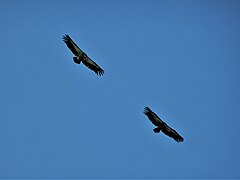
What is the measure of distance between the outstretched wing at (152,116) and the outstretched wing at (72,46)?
7.40 ft

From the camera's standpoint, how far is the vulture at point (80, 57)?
77.1 ft

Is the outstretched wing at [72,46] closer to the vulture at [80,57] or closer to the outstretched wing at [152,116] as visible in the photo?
the vulture at [80,57]

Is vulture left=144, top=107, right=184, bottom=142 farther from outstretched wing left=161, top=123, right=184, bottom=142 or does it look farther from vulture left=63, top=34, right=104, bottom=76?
vulture left=63, top=34, right=104, bottom=76

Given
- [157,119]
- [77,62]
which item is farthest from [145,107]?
[77,62]

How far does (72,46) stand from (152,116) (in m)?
2.78

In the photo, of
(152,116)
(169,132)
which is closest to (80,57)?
(152,116)

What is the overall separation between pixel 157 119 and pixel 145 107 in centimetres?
51

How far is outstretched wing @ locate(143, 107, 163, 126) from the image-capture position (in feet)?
78.5

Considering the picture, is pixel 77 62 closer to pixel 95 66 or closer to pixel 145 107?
pixel 95 66

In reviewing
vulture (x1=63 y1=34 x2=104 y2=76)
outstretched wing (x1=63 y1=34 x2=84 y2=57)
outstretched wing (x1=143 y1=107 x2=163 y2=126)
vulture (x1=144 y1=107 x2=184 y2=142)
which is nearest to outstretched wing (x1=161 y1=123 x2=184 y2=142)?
vulture (x1=144 y1=107 x2=184 y2=142)

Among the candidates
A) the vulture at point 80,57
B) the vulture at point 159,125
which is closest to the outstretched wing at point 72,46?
the vulture at point 80,57

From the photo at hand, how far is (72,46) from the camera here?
23.6 meters

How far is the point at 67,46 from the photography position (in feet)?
77.4

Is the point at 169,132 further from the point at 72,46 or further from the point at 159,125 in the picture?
the point at 72,46
